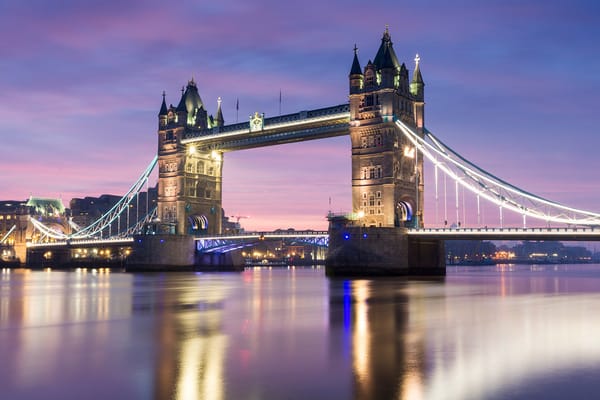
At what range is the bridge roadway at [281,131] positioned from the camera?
68.1 meters

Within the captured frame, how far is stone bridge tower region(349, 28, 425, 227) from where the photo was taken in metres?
63.7

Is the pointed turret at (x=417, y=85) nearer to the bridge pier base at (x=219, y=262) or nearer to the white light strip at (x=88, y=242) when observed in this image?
the bridge pier base at (x=219, y=262)

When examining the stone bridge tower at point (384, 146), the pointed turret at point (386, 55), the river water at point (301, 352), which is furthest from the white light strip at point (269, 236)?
the river water at point (301, 352)

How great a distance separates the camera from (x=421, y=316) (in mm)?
26469

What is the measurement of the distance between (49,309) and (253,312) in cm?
992

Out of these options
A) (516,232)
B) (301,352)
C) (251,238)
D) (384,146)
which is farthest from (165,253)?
(301,352)

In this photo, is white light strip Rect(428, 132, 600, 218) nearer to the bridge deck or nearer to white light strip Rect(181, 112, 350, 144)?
the bridge deck

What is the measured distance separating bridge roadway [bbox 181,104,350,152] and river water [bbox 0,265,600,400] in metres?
39.0

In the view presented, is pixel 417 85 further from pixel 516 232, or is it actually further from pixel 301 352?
pixel 301 352

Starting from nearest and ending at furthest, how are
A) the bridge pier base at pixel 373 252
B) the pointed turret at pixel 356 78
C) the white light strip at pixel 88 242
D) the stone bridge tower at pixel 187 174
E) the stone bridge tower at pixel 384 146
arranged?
the bridge pier base at pixel 373 252, the stone bridge tower at pixel 384 146, the pointed turret at pixel 356 78, the stone bridge tower at pixel 187 174, the white light strip at pixel 88 242

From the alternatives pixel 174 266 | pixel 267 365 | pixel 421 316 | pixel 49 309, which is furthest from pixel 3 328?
pixel 174 266

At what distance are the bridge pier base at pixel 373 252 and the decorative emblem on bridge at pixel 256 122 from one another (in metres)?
15.9

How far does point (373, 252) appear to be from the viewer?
60.3 m

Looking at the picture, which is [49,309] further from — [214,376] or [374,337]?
[214,376]
